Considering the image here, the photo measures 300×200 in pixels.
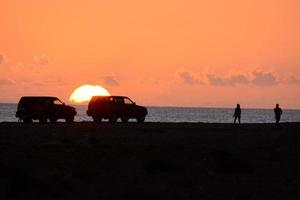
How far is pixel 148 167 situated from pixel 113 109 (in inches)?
1283

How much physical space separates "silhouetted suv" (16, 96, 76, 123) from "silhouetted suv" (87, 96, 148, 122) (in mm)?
2743

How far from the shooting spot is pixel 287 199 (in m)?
22.0

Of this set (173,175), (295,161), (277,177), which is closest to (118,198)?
(173,175)

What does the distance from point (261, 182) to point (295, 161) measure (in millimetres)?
4833

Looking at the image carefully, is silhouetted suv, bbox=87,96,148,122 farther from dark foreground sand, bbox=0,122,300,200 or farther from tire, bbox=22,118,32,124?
dark foreground sand, bbox=0,122,300,200

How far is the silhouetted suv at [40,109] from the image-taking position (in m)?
56.0

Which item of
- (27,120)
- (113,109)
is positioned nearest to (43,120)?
(27,120)

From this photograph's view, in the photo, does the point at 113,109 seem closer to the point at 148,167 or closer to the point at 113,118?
the point at 113,118

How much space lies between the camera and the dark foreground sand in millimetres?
22047

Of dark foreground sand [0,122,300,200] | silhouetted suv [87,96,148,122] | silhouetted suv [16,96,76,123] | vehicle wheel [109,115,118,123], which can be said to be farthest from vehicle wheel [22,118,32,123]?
dark foreground sand [0,122,300,200]

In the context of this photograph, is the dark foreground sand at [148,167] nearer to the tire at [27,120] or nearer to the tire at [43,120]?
the tire at [43,120]

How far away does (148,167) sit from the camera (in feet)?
84.8

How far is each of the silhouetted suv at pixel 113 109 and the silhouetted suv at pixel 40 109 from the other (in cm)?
274

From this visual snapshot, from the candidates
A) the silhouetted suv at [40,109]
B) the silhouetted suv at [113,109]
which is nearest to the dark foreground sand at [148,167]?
the silhouetted suv at [40,109]
